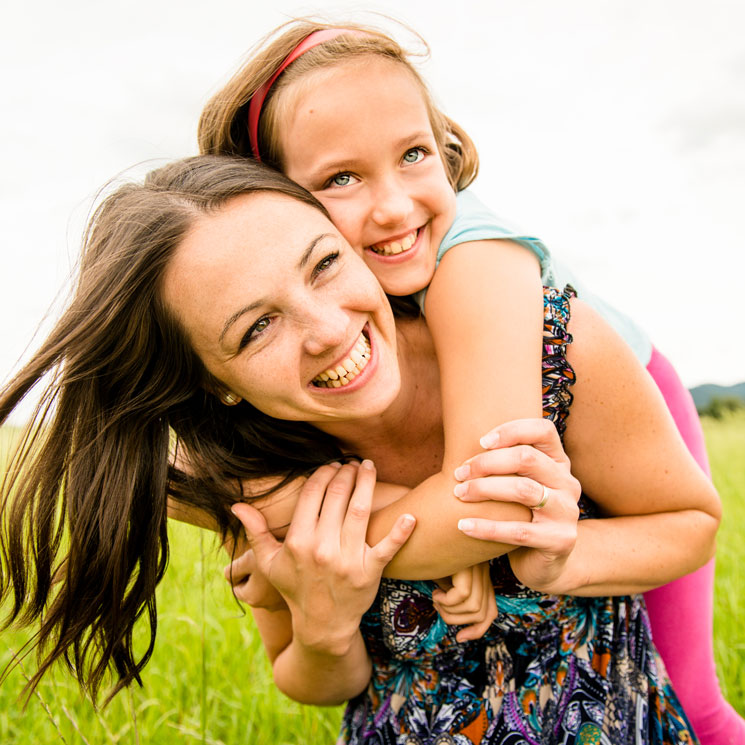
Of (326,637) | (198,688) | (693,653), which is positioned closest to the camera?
(326,637)

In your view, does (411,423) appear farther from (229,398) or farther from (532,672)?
(532,672)

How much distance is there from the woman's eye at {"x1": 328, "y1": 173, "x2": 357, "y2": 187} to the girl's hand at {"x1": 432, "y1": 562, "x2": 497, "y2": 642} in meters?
1.13

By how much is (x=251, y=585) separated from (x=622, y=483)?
115 cm

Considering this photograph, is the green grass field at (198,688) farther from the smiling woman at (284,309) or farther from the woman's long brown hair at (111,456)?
the smiling woman at (284,309)

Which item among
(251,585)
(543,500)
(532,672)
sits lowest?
(532,672)

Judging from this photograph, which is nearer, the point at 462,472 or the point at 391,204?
the point at 462,472

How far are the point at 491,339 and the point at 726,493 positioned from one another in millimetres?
4398

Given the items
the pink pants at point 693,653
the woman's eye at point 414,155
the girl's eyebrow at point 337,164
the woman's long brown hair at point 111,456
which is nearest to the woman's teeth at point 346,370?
the woman's long brown hair at point 111,456

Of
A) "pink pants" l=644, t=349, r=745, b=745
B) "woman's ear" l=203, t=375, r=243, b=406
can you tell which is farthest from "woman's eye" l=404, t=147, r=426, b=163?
"pink pants" l=644, t=349, r=745, b=745

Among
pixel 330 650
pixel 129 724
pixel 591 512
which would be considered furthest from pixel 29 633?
pixel 591 512

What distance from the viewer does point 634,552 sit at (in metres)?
2.09

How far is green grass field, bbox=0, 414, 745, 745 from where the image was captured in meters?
3.13

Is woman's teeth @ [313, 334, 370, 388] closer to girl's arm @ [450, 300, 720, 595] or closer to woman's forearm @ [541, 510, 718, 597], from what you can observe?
girl's arm @ [450, 300, 720, 595]

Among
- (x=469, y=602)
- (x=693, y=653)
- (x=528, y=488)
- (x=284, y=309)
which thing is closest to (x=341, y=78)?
(x=284, y=309)
